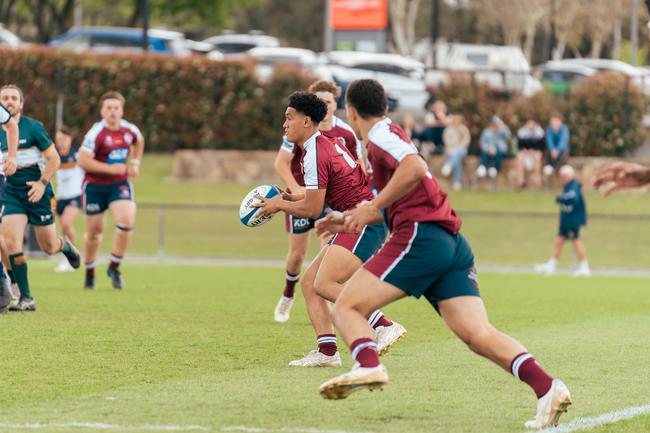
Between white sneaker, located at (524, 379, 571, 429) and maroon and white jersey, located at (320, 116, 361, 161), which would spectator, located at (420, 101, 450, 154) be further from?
white sneaker, located at (524, 379, 571, 429)

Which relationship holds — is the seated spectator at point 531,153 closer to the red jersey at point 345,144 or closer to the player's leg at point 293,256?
the player's leg at point 293,256

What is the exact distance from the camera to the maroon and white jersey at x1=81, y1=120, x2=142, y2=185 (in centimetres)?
1529

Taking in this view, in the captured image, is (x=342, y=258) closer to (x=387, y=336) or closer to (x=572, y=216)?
(x=387, y=336)

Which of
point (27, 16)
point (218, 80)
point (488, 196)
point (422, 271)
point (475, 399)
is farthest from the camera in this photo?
point (27, 16)

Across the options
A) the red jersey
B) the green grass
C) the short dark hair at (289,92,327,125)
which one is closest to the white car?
the green grass

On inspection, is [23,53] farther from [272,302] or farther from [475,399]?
[475,399]

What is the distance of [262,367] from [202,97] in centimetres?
2686

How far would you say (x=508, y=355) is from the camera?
7340 mm

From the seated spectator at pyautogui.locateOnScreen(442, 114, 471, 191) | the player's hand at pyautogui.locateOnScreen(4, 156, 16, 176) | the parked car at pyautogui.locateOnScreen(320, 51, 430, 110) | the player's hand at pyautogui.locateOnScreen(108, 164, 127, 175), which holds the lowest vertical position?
the seated spectator at pyautogui.locateOnScreen(442, 114, 471, 191)

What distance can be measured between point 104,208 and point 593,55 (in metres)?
62.0

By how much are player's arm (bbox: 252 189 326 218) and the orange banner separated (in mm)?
35624

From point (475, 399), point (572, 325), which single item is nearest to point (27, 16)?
point (572, 325)

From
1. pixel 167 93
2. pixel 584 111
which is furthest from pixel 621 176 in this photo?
pixel 167 93

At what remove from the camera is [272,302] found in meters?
15.7
